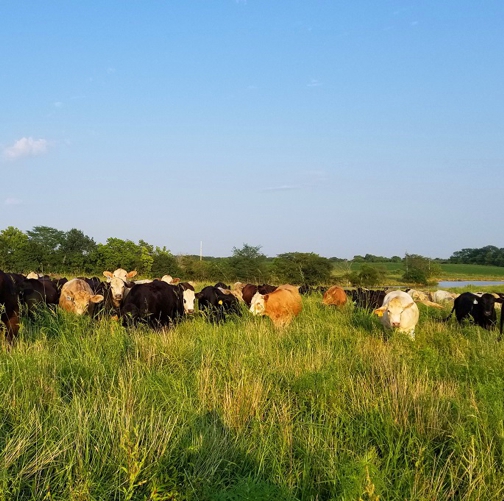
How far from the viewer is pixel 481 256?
125m

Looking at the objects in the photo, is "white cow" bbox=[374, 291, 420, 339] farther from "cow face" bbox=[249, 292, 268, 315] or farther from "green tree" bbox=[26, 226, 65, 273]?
"green tree" bbox=[26, 226, 65, 273]

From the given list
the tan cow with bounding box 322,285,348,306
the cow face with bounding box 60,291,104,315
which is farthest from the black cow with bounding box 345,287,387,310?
the cow face with bounding box 60,291,104,315

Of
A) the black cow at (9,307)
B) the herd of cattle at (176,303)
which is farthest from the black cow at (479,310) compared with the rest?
the black cow at (9,307)

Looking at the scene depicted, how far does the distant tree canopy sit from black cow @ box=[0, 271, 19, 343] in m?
122

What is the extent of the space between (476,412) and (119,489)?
3066 mm

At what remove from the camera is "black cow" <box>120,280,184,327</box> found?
958cm

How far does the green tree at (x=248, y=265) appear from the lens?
115 feet

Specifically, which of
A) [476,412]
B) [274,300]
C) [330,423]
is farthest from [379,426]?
[274,300]

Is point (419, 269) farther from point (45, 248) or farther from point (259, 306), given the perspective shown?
point (259, 306)

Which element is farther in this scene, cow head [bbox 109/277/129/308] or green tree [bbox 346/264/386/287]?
green tree [bbox 346/264/386/287]

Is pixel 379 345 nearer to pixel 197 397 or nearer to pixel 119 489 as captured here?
pixel 197 397

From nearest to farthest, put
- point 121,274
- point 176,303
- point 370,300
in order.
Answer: point 176,303, point 370,300, point 121,274

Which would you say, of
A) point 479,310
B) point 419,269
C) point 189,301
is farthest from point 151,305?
point 419,269

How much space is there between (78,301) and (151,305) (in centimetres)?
230
